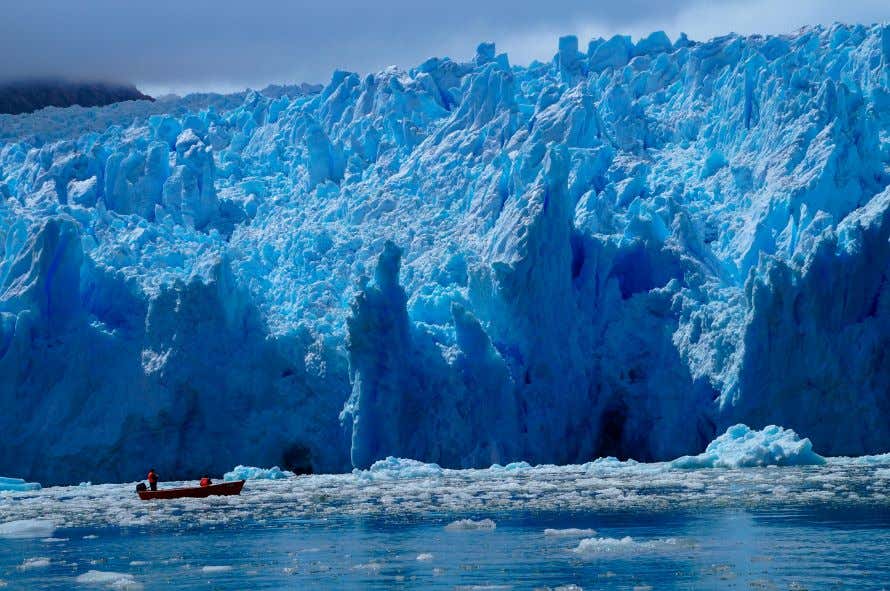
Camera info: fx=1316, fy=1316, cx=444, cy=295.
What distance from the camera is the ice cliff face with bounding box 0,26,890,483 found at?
97.3ft

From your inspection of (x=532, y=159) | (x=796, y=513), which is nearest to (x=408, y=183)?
(x=532, y=159)

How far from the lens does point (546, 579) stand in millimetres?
11930

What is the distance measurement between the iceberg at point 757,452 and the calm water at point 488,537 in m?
1.39

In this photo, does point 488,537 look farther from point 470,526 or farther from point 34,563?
point 34,563

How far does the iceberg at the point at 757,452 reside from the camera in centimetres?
2609

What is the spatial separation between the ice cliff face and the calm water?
5440 mm

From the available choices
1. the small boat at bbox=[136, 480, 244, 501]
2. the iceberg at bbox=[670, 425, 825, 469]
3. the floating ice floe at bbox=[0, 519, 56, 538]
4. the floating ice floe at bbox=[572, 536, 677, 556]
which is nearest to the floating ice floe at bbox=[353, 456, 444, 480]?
the small boat at bbox=[136, 480, 244, 501]

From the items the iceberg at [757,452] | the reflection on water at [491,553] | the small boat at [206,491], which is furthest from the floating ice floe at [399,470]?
the reflection on water at [491,553]

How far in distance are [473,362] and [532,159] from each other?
6700mm

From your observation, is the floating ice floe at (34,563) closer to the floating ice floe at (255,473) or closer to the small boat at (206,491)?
the small boat at (206,491)

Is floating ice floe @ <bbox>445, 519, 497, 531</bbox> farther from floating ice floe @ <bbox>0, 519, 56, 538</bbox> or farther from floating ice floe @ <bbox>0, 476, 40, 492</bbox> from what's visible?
floating ice floe @ <bbox>0, 476, 40, 492</bbox>

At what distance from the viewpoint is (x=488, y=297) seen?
3139cm

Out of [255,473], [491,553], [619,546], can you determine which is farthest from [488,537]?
[255,473]

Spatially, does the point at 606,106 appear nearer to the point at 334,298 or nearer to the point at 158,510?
the point at 334,298
